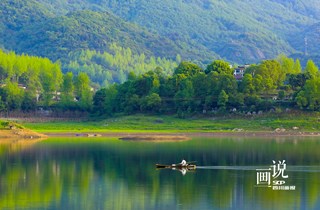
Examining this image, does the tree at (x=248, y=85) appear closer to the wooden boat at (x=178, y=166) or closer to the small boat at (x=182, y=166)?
the small boat at (x=182, y=166)

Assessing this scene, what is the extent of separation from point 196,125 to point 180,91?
17.6 metres

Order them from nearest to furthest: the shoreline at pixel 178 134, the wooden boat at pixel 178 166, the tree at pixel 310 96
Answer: the wooden boat at pixel 178 166
the shoreline at pixel 178 134
the tree at pixel 310 96

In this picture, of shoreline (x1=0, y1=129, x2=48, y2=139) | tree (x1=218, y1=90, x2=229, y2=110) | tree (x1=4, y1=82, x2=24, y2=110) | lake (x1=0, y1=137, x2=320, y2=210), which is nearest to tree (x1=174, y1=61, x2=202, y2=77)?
tree (x1=218, y1=90, x2=229, y2=110)

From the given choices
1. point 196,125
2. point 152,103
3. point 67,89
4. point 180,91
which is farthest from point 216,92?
point 67,89

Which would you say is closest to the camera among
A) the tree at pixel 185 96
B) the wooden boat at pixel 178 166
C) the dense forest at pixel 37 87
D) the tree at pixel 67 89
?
the wooden boat at pixel 178 166

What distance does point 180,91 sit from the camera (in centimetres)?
12988

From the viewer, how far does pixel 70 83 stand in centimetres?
14688

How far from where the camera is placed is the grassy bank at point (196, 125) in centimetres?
10956

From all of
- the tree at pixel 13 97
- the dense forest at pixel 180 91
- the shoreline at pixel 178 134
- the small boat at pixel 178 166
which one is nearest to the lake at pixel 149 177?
the small boat at pixel 178 166

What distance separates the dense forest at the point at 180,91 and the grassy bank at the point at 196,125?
12.6 ft

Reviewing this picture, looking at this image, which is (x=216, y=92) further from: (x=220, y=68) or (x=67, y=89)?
(x=67, y=89)

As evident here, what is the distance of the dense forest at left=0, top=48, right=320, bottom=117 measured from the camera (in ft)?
400

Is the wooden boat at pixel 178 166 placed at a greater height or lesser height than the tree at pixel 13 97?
lesser

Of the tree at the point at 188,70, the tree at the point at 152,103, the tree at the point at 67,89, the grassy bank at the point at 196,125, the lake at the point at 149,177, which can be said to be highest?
the tree at the point at 188,70
